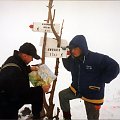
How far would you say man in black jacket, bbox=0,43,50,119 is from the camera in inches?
83.4

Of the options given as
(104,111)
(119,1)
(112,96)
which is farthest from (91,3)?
(104,111)

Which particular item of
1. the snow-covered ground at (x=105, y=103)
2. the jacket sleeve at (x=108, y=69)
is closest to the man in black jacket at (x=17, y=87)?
the jacket sleeve at (x=108, y=69)

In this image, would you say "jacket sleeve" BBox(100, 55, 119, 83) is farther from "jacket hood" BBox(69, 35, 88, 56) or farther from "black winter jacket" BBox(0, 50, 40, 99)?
"black winter jacket" BBox(0, 50, 40, 99)

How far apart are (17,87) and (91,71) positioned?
0.82 metres

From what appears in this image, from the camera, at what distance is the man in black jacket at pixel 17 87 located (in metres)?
2.12

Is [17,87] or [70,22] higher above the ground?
[70,22]

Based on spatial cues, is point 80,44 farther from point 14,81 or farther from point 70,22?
point 70,22

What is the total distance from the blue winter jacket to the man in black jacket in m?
0.45

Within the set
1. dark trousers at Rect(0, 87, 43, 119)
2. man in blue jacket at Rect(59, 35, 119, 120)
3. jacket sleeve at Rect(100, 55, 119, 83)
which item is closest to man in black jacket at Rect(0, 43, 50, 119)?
dark trousers at Rect(0, 87, 43, 119)

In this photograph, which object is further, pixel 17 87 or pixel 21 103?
pixel 21 103

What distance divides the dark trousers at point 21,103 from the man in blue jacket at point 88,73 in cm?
40

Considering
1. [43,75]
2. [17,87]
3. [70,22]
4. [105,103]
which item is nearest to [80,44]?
[43,75]

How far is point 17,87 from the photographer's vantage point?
2133 mm

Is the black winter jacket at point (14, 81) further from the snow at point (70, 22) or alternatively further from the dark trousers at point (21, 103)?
the snow at point (70, 22)
